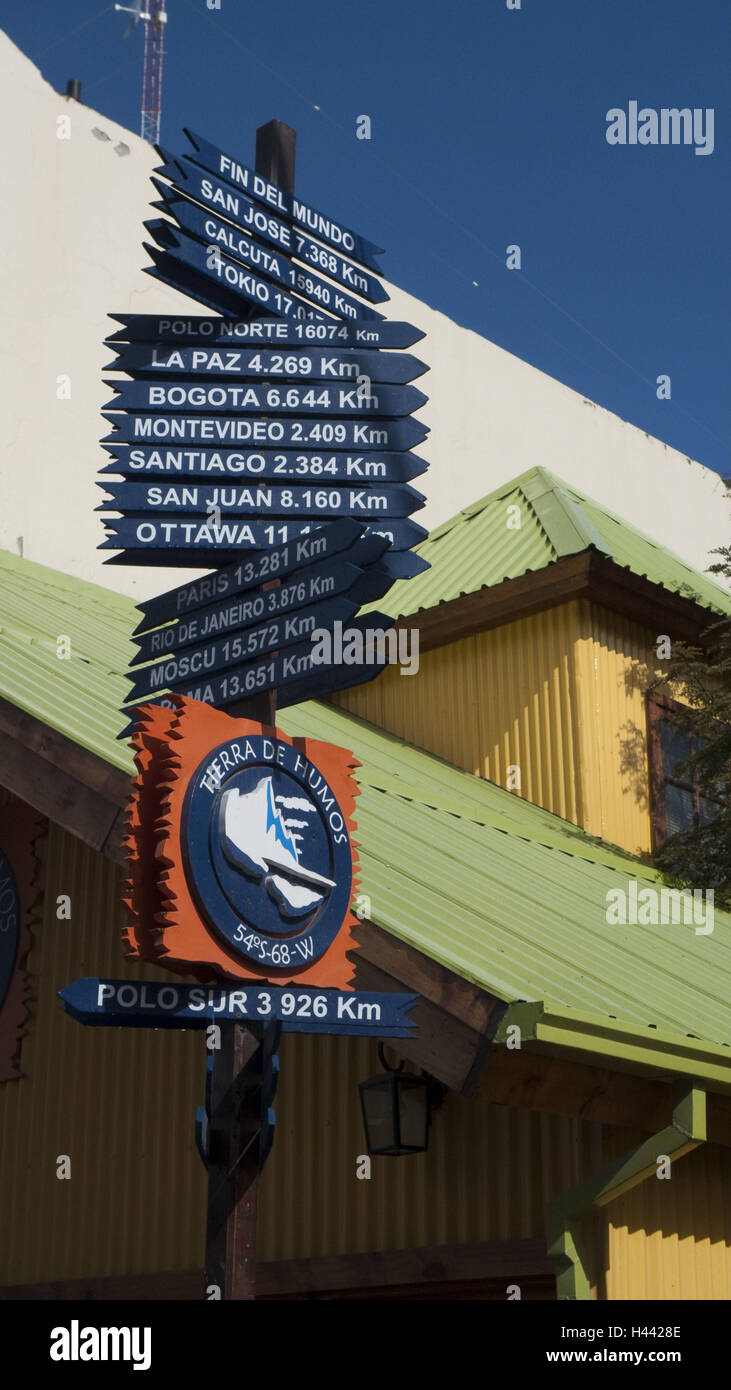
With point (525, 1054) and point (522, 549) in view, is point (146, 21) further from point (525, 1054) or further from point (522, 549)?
point (525, 1054)

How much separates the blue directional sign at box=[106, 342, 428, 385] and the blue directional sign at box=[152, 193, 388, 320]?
280 mm

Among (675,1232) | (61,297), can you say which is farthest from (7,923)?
(61,297)

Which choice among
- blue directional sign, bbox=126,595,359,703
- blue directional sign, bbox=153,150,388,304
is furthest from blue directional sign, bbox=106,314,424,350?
blue directional sign, bbox=126,595,359,703

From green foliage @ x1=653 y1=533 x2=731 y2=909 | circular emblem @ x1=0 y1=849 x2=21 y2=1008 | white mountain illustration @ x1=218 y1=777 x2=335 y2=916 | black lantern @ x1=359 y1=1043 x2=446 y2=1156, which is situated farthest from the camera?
green foliage @ x1=653 y1=533 x2=731 y2=909

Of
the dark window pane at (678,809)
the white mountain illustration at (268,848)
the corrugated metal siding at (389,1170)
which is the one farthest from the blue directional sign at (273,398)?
the dark window pane at (678,809)

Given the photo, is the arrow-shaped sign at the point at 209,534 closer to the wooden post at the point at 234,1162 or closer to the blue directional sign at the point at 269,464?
the blue directional sign at the point at 269,464

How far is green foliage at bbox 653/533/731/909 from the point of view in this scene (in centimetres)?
1298

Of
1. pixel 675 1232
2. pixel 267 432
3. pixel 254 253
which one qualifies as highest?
pixel 254 253

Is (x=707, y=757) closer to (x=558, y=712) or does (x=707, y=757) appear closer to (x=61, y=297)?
(x=558, y=712)

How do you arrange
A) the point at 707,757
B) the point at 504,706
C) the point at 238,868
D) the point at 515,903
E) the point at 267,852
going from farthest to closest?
the point at 504,706
the point at 707,757
the point at 515,903
the point at 267,852
the point at 238,868

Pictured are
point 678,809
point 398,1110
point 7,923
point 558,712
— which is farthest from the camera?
point 678,809

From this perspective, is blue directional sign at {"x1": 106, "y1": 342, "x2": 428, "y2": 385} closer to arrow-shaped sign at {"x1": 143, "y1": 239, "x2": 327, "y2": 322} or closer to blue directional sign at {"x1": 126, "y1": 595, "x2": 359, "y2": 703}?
arrow-shaped sign at {"x1": 143, "y1": 239, "x2": 327, "y2": 322}

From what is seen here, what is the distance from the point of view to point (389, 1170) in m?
8.50

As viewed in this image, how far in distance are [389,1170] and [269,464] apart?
13.0 feet
